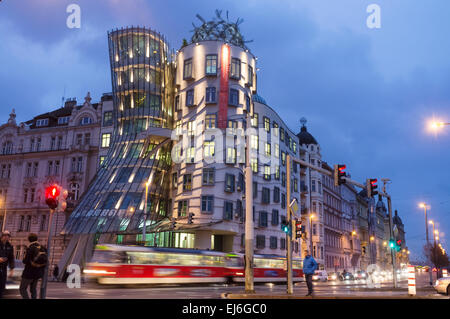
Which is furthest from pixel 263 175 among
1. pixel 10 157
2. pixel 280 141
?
pixel 10 157

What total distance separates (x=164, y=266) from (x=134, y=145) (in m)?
25.4

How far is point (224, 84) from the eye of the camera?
48.7 metres

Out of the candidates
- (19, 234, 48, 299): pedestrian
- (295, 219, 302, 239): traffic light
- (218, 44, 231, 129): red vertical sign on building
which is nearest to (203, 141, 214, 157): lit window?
(218, 44, 231, 129): red vertical sign on building

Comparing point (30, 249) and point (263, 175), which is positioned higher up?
point (263, 175)

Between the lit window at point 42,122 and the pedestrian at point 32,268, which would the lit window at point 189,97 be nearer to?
the lit window at point 42,122

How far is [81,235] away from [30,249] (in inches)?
1534

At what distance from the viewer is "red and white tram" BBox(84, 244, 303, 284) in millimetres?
26672

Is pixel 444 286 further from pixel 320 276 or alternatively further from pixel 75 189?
pixel 75 189

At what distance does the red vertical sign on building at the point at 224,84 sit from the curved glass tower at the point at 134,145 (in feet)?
23.9

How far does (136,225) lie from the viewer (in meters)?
43.8

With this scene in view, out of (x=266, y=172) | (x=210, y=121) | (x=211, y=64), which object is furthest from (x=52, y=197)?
(x=266, y=172)

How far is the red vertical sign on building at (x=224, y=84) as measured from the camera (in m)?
48.0

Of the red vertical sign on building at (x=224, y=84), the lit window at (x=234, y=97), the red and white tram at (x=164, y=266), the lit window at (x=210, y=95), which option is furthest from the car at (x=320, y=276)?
the lit window at (x=210, y=95)
